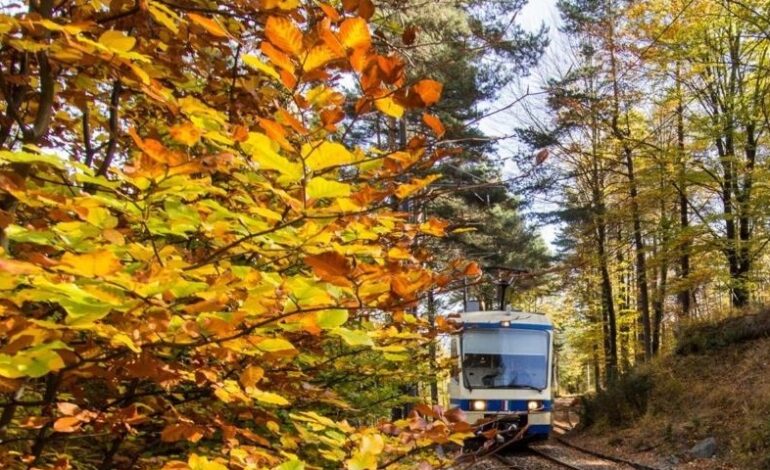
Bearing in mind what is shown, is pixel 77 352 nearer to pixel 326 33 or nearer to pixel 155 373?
pixel 155 373

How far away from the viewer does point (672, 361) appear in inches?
567

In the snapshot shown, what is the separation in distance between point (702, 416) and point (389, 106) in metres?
12.1

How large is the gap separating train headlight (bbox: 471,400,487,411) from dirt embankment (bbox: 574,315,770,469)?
9.91ft

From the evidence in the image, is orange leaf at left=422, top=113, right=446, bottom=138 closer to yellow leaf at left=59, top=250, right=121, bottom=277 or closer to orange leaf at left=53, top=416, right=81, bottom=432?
yellow leaf at left=59, top=250, right=121, bottom=277

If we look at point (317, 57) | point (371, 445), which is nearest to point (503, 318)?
point (371, 445)

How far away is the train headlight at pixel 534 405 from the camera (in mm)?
10453

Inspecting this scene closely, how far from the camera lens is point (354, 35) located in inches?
35.3

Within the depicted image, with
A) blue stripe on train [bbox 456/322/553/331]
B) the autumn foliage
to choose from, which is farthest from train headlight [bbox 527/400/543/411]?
the autumn foliage

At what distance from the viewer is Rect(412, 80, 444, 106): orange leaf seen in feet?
3.20

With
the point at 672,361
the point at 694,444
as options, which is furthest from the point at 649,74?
the point at 694,444

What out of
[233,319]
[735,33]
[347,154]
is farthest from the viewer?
[735,33]

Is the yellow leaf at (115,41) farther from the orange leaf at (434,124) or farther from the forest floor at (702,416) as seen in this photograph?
the forest floor at (702,416)

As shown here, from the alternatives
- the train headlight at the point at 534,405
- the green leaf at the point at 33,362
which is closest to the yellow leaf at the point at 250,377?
the green leaf at the point at 33,362

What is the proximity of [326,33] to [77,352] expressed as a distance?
875 mm
